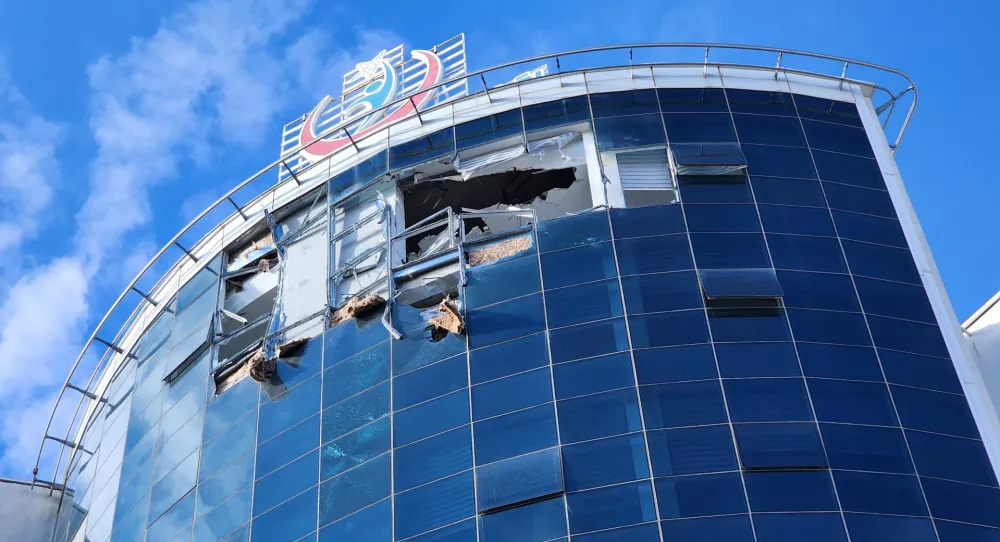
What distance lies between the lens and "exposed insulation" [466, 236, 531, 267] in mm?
34719

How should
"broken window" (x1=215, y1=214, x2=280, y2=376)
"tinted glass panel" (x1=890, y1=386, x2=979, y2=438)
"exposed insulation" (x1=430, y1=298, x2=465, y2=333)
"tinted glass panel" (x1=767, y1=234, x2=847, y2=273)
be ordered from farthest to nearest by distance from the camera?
1. "broken window" (x1=215, y1=214, x2=280, y2=376)
2. "tinted glass panel" (x1=767, y1=234, x2=847, y2=273)
3. "exposed insulation" (x1=430, y1=298, x2=465, y2=333)
4. "tinted glass panel" (x1=890, y1=386, x2=979, y2=438)

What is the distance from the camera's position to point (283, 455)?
111 feet

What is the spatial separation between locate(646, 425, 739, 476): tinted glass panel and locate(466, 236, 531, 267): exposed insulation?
7.11 m

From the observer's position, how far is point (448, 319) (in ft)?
110

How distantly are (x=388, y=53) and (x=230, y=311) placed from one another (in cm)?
1304

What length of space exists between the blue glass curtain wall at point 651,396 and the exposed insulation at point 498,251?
38 cm

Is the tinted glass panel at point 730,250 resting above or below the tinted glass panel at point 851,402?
above

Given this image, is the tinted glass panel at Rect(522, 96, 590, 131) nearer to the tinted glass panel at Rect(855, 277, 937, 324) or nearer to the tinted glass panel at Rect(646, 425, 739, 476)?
the tinted glass panel at Rect(855, 277, 937, 324)

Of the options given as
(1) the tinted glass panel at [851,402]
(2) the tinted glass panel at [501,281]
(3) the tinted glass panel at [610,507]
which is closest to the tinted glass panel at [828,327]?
(1) the tinted glass panel at [851,402]


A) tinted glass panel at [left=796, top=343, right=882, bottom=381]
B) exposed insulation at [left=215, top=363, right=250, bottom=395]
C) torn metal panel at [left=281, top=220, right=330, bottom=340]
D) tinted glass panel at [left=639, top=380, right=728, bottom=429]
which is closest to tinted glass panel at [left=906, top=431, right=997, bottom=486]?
tinted glass panel at [left=796, top=343, right=882, bottom=381]

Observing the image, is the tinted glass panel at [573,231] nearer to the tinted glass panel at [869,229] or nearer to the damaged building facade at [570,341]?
the damaged building facade at [570,341]

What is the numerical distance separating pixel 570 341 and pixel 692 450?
4.24 metres

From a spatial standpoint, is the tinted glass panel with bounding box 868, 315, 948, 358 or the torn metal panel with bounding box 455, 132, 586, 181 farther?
the torn metal panel with bounding box 455, 132, 586, 181

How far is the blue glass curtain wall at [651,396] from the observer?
94.8ft
